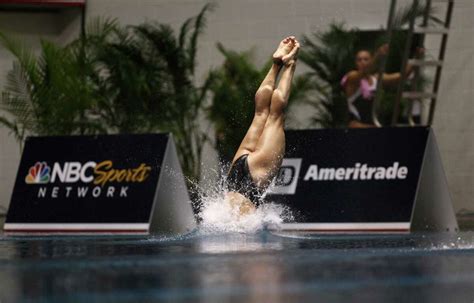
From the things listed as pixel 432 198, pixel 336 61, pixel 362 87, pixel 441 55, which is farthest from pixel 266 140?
pixel 336 61

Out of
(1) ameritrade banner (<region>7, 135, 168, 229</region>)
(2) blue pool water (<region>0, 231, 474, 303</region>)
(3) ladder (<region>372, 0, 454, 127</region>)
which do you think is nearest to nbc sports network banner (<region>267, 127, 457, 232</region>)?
(1) ameritrade banner (<region>7, 135, 168, 229</region>)

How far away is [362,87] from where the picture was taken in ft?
47.9

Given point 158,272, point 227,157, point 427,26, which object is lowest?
point 227,157

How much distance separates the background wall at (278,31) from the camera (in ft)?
49.5

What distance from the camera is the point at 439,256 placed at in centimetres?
695

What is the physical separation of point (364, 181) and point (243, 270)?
16.4 ft

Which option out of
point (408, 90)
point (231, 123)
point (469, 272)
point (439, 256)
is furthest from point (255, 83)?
point (469, 272)

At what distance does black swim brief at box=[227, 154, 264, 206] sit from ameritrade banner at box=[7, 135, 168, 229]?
90.9 inches

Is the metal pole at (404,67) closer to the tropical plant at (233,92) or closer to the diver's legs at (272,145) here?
the tropical plant at (233,92)

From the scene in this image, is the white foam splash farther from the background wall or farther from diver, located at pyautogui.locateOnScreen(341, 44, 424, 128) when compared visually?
the background wall

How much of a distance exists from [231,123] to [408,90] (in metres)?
2.15

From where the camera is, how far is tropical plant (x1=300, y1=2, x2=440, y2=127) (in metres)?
14.6

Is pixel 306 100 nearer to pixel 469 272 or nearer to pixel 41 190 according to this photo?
pixel 41 190

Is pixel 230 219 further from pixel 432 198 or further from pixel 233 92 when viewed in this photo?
pixel 233 92
